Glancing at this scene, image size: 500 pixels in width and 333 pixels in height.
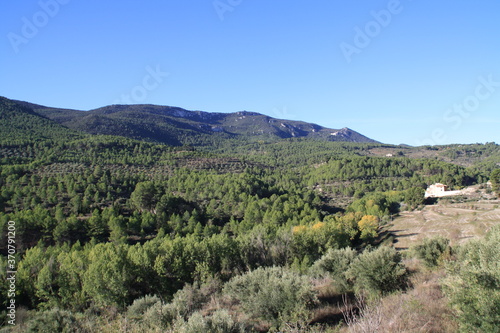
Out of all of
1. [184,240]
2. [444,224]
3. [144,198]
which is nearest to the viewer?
[184,240]

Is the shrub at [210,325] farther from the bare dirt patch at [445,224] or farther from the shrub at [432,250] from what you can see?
the bare dirt patch at [445,224]

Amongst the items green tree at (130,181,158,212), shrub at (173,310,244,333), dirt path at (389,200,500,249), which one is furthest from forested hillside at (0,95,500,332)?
dirt path at (389,200,500,249)

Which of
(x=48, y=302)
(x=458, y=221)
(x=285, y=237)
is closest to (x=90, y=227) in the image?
(x=48, y=302)

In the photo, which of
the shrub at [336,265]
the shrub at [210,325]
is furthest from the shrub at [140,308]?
the shrub at [336,265]

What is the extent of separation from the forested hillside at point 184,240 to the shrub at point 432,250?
33 centimetres

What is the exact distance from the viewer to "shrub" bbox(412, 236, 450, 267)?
1712 cm

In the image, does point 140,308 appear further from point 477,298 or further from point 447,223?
point 447,223

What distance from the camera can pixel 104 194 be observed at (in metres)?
57.6

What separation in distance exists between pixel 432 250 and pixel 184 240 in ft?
82.9

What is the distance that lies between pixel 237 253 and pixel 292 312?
20.4 m

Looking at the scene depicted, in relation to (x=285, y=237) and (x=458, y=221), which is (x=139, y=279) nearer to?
(x=285, y=237)

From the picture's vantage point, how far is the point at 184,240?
33688mm

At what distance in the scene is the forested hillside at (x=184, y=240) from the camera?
1277 centimetres

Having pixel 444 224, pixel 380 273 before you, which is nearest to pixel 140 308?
pixel 380 273
